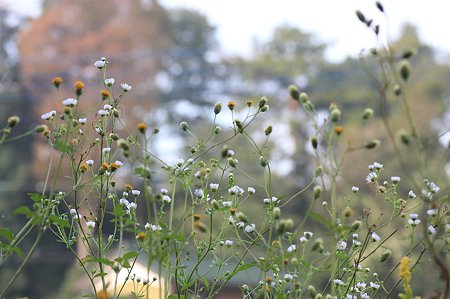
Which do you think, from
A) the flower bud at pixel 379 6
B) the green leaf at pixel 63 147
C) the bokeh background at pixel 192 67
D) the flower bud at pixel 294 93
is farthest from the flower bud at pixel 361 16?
the bokeh background at pixel 192 67

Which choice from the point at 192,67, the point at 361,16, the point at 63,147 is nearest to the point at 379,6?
the point at 361,16

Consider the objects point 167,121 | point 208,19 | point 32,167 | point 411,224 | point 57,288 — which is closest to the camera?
point 411,224

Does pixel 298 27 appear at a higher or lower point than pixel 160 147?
higher

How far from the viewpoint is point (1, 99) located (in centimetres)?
1647

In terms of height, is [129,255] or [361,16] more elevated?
[361,16]

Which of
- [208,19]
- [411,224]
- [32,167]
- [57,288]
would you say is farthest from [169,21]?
[411,224]

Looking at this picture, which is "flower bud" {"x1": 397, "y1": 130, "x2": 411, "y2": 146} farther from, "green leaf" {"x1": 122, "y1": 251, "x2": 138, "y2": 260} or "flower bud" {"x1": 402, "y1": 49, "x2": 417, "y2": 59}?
"green leaf" {"x1": 122, "y1": 251, "x2": 138, "y2": 260}

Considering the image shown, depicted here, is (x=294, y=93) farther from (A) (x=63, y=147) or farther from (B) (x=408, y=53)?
(A) (x=63, y=147)

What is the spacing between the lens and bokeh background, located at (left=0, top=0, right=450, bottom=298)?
1611 centimetres

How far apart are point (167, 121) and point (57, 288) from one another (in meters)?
4.79

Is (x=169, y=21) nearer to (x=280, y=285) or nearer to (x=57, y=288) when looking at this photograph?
(x=57, y=288)

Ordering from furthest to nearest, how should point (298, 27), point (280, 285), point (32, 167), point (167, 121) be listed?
point (298, 27), point (167, 121), point (32, 167), point (280, 285)

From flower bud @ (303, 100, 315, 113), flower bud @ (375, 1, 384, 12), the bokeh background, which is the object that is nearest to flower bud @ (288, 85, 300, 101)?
flower bud @ (303, 100, 315, 113)

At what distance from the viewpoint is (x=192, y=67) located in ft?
62.5
